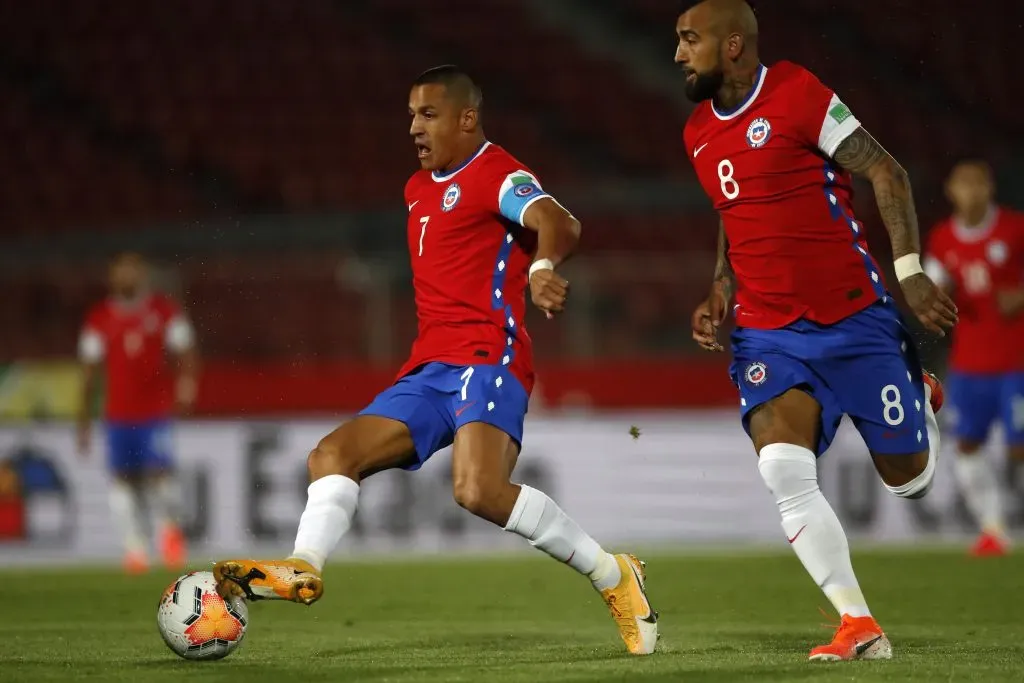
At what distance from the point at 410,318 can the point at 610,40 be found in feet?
36.9

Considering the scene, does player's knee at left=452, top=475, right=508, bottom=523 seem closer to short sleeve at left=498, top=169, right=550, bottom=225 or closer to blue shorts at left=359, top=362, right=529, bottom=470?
blue shorts at left=359, top=362, right=529, bottom=470

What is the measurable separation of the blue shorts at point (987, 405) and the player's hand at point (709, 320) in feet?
18.6

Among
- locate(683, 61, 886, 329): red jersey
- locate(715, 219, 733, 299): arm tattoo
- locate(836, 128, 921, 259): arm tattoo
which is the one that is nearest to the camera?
locate(836, 128, 921, 259): arm tattoo

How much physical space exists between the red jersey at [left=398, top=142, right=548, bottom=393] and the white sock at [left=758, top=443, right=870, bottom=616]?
3.38 feet

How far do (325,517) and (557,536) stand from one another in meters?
0.88

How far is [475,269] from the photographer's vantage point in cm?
598

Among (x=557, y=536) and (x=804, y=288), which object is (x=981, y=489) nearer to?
(x=804, y=288)

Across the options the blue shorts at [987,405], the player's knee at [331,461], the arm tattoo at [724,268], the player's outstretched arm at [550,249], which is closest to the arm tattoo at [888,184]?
the arm tattoo at [724,268]

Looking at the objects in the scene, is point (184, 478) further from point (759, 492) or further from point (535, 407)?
point (759, 492)

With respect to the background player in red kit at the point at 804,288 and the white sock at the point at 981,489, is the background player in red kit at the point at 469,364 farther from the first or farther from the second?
the white sock at the point at 981,489

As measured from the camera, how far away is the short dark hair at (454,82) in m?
6.11

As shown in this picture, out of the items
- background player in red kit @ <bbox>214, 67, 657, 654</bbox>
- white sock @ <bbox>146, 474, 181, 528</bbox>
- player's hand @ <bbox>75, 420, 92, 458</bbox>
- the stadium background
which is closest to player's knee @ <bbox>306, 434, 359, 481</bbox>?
background player in red kit @ <bbox>214, 67, 657, 654</bbox>

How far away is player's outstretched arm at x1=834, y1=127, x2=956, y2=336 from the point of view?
5246 millimetres

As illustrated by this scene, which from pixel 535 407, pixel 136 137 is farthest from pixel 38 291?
pixel 136 137
